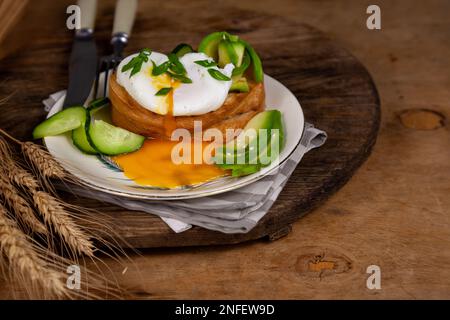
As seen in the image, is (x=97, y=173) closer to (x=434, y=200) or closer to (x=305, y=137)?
(x=305, y=137)

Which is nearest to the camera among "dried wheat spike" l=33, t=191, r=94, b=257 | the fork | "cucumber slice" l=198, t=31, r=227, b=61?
"dried wheat spike" l=33, t=191, r=94, b=257

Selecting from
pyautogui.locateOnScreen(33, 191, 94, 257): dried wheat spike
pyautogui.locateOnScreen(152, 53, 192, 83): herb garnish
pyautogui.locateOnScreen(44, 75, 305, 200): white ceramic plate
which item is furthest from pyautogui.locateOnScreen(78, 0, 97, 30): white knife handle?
pyautogui.locateOnScreen(33, 191, 94, 257): dried wheat spike

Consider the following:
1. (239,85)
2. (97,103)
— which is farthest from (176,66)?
(97,103)

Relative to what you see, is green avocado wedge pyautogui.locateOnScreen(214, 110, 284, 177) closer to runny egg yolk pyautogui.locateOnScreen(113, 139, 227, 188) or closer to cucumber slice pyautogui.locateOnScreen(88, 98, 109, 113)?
runny egg yolk pyautogui.locateOnScreen(113, 139, 227, 188)

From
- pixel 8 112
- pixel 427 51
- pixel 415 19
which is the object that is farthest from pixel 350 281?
pixel 415 19

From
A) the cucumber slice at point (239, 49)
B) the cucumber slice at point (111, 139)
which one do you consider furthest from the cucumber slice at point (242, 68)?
the cucumber slice at point (111, 139)

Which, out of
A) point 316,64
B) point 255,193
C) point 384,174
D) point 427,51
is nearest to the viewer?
point 255,193

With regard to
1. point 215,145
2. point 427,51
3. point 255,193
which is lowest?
point 255,193
